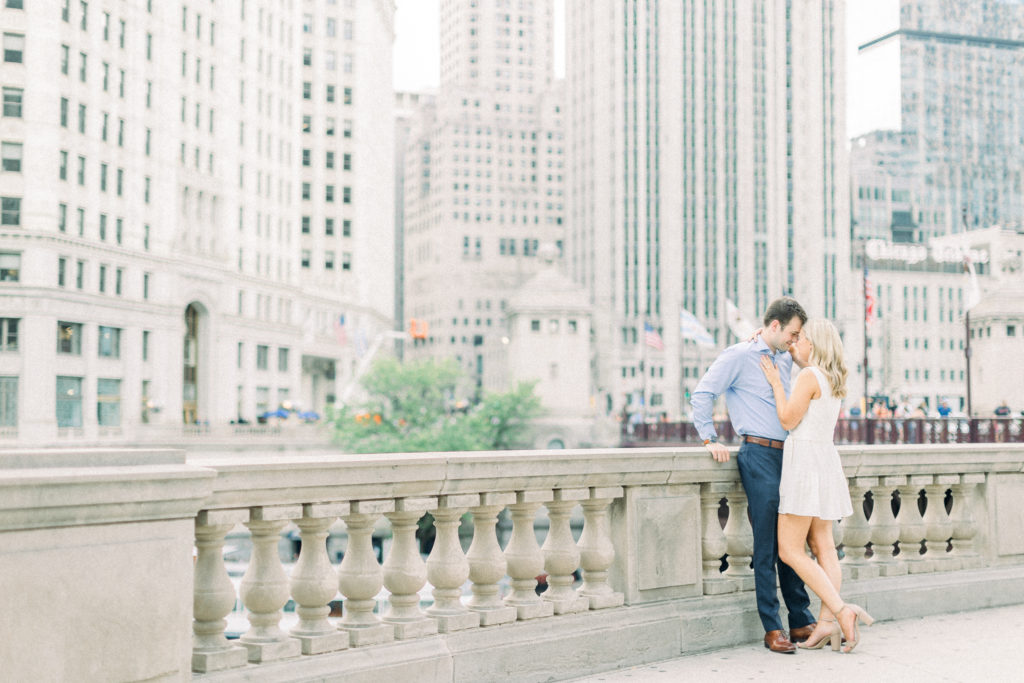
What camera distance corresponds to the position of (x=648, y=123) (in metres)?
151

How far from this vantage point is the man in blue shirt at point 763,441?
707cm

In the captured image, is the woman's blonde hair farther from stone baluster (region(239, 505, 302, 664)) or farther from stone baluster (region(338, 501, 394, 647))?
stone baluster (region(239, 505, 302, 664))

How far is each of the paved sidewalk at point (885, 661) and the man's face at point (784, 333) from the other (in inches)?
82.1

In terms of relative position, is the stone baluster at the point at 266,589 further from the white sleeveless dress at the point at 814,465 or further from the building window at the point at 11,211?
the building window at the point at 11,211

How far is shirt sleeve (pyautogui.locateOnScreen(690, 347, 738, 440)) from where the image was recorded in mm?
7137

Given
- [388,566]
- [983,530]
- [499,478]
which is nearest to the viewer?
[388,566]

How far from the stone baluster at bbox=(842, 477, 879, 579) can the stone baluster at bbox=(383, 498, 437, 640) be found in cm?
382

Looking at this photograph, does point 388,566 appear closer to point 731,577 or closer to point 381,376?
point 731,577

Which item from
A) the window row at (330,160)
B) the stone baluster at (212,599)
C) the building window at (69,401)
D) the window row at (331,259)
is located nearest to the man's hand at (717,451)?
the stone baluster at (212,599)

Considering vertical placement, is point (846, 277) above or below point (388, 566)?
above

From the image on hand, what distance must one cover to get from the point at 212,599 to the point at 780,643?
3862 mm

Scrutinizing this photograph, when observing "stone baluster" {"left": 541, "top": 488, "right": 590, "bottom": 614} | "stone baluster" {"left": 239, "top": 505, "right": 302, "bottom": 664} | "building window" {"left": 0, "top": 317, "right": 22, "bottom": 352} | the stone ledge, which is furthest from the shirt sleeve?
"building window" {"left": 0, "top": 317, "right": 22, "bottom": 352}

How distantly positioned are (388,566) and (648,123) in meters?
150

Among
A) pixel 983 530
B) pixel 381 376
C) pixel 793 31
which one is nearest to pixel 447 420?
pixel 381 376
